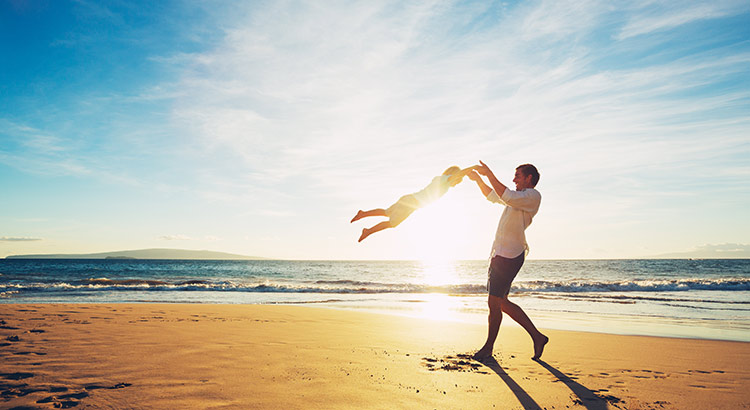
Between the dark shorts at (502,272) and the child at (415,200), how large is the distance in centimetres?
105

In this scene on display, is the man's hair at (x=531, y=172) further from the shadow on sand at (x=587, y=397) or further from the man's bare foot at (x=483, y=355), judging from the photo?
the shadow on sand at (x=587, y=397)

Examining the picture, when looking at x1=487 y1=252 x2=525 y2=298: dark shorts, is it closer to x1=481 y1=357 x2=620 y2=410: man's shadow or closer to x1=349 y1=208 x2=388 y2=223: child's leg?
x1=481 y1=357 x2=620 y2=410: man's shadow

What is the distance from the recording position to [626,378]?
176 inches

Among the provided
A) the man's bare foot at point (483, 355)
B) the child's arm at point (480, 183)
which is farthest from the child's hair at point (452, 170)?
the man's bare foot at point (483, 355)

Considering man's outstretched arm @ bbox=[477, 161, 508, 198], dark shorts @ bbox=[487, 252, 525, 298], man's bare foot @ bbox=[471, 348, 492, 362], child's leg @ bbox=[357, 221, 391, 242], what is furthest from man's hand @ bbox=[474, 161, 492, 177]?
man's bare foot @ bbox=[471, 348, 492, 362]

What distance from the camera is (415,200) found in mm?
5418

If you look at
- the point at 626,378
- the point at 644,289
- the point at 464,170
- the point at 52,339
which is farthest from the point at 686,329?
the point at 644,289

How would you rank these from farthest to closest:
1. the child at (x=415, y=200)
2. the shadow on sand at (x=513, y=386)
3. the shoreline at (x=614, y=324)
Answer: the shoreline at (x=614, y=324) < the child at (x=415, y=200) < the shadow on sand at (x=513, y=386)

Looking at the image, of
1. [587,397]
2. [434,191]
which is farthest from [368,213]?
[587,397]

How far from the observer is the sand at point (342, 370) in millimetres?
3512

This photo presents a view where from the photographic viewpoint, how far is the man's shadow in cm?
350

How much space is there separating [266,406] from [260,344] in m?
2.67

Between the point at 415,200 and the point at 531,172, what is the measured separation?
142 cm

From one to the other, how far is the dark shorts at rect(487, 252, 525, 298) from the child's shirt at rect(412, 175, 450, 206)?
40.3 inches
